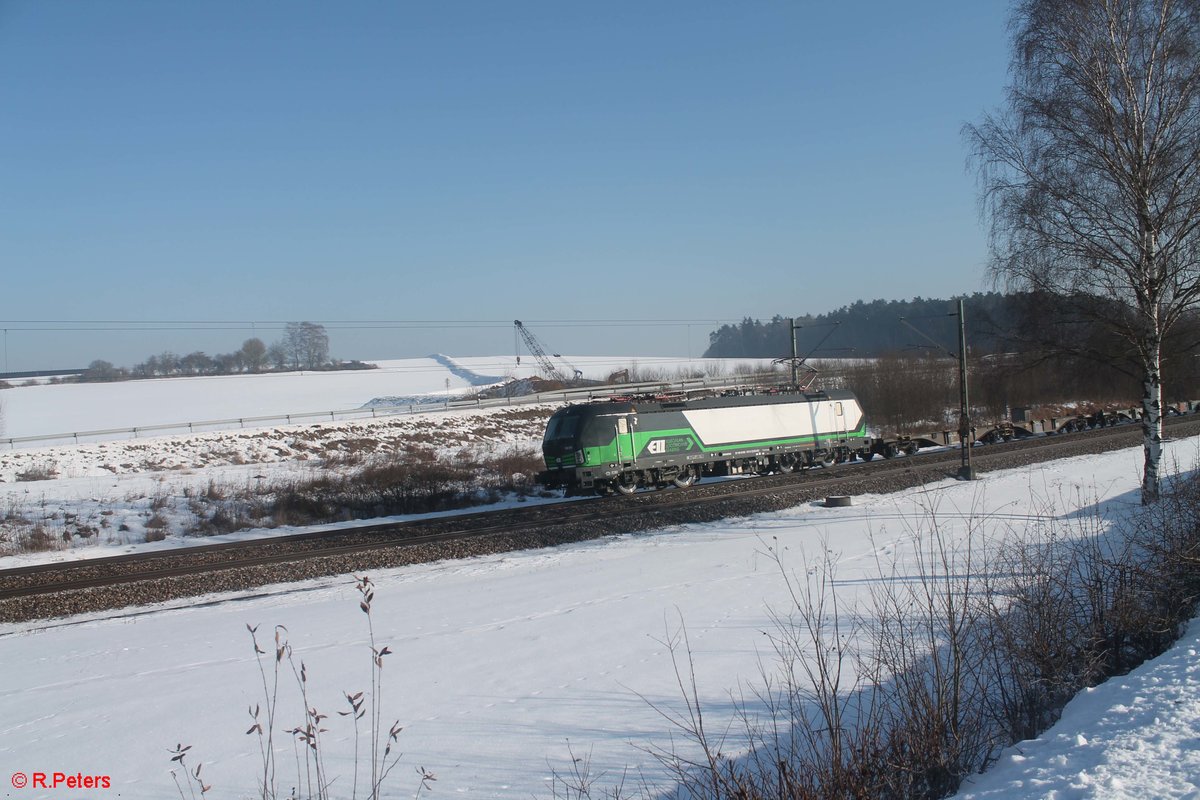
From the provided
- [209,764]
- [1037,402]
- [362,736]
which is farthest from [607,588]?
[1037,402]

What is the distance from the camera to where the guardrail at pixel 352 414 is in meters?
43.7

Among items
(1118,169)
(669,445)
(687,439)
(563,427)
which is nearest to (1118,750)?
(1118,169)

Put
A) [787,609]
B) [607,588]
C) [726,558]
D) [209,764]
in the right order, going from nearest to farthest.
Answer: [209,764] < [787,609] < [607,588] < [726,558]

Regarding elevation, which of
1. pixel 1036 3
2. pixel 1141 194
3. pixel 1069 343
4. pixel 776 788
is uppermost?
pixel 1036 3

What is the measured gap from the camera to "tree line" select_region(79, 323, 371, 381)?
81.8 metres

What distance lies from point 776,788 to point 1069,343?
1529 centimetres

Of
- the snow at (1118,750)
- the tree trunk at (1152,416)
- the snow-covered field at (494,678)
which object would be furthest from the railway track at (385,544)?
the snow at (1118,750)

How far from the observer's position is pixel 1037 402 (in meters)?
47.6

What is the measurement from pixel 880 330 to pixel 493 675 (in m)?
88.3

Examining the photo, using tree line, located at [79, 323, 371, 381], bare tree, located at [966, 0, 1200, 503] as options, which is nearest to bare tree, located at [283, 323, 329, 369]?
tree line, located at [79, 323, 371, 381]

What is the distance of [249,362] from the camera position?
8625cm

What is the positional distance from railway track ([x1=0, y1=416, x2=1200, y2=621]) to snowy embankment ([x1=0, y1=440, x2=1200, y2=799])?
1.05 meters

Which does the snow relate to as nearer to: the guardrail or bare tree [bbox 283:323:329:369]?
the guardrail

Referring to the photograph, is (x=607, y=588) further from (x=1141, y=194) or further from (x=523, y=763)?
(x=1141, y=194)
